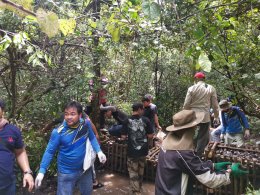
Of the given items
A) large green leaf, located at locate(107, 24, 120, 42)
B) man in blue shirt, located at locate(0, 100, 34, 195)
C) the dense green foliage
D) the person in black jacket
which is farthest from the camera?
the person in black jacket

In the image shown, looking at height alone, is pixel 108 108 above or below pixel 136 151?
above

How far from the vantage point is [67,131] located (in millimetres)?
3512

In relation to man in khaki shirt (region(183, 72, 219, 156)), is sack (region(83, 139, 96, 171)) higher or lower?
lower

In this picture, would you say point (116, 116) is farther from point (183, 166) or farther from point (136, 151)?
point (183, 166)

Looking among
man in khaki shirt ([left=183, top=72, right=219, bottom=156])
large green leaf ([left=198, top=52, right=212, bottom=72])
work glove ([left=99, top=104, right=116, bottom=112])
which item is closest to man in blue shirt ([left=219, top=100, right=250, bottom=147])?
man in khaki shirt ([left=183, top=72, right=219, bottom=156])

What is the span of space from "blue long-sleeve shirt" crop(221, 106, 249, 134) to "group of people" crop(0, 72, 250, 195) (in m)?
0.02

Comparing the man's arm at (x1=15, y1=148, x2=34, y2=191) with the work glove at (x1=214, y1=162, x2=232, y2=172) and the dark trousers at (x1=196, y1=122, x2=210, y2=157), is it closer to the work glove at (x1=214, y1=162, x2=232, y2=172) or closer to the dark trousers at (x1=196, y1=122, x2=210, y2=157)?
the work glove at (x1=214, y1=162, x2=232, y2=172)

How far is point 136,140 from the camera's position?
4.66m

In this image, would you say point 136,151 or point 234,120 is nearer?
point 136,151

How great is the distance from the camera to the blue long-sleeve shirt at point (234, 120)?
6126 millimetres

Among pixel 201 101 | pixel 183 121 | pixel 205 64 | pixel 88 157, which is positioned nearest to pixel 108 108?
pixel 201 101

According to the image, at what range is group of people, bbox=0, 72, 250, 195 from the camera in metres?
2.54

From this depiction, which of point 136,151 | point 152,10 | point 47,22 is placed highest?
point 152,10

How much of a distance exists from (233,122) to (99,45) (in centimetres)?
349
